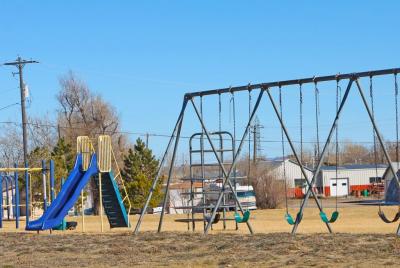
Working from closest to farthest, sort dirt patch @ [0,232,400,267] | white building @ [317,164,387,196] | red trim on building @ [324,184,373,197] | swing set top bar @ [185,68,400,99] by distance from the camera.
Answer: dirt patch @ [0,232,400,267]
swing set top bar @ [185,68,400,99]
red trim on building @ [324,184,373,197]
white building @ [317,164,387,196]

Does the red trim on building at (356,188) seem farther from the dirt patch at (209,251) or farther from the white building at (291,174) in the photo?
Result: the dirt patch at (209,251)

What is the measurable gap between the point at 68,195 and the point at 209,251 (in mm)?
11943

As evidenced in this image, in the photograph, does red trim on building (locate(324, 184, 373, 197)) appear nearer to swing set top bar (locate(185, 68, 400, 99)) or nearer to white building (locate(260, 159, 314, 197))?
white building (locate(260, 159, 314, 197))

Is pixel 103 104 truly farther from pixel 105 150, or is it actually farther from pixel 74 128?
pixel 105 150

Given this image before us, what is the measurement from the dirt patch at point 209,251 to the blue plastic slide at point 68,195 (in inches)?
254

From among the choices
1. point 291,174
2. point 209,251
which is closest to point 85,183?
point 209,251

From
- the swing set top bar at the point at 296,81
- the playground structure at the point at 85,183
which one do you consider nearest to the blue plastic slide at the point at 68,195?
the playground structure at the point at 85,183

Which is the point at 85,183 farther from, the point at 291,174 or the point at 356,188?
the point at 356,188

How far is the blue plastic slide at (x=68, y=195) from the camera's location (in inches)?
1069

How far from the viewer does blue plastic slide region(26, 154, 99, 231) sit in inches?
1069

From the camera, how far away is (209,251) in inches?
663

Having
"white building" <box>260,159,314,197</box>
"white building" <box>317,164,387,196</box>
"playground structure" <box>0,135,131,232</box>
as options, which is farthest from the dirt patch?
"white building" <box>317,164,387,196</box>

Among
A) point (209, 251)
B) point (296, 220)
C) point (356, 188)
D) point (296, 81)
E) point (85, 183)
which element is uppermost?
point (296, 81)

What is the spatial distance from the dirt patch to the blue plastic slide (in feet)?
21.1
